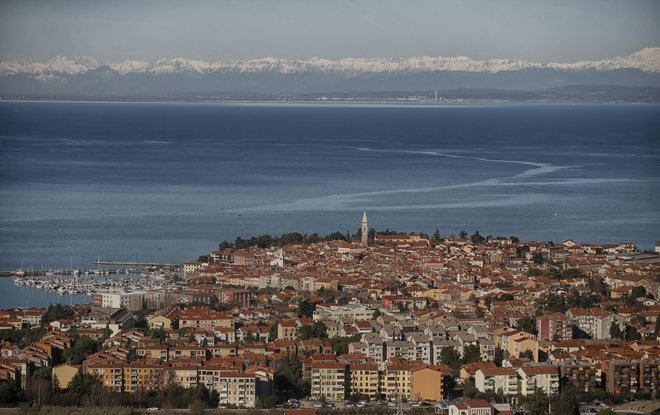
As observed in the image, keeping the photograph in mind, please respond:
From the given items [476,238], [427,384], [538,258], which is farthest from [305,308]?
[476,238]

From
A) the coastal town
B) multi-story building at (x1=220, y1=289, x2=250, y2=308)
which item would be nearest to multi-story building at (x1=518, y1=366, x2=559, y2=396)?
the coastal town

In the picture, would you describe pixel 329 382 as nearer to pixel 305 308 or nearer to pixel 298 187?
pixel 305 308

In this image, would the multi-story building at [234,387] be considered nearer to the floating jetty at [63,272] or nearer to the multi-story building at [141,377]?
the multi-story building at [141,377]

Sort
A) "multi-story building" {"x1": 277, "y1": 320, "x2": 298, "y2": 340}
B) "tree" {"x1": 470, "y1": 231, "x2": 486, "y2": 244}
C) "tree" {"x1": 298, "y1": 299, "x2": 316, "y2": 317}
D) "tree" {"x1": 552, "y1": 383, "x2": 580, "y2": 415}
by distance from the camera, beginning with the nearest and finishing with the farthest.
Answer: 1. "tree" {"x1": 552, "y1": 383, "x2": 580, "y2": 415}
2. "multi-story building" {"x1": 277, "y1": 320, "x2": 298, "y2": 340}
3. "tree" {"x1": 298, "y1": 299, "x2": 316, "y2": 317}
4. "tree" {"x1": 470, "y1": 231, "x2": 486, "y2": 244}

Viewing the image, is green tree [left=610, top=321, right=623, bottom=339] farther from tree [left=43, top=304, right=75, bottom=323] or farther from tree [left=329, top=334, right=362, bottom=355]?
tree [left=43, top=304, right=75, bottom=323]

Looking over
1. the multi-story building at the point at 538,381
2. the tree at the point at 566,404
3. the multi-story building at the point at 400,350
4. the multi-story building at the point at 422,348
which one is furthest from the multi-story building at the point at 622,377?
the multi-story building at the point at 400,350
